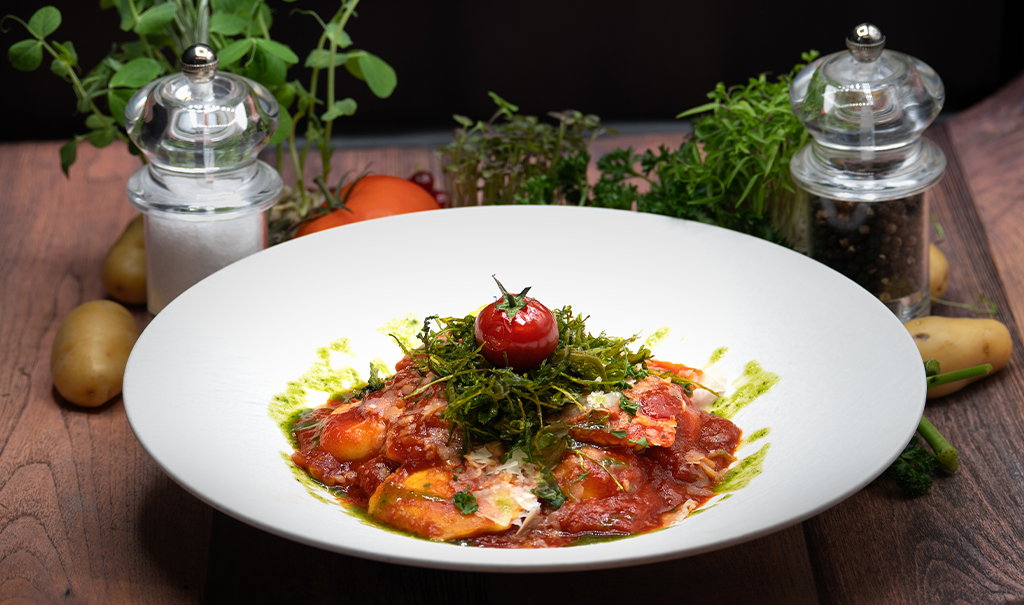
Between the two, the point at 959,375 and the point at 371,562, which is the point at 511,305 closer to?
the point at 371,562

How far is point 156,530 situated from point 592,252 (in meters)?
1.23

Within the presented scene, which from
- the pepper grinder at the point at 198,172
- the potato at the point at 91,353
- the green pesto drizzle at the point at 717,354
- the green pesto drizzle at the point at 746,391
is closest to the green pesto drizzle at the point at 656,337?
the green pesto drizzle at the point at 717,354

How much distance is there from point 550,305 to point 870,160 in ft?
2.86

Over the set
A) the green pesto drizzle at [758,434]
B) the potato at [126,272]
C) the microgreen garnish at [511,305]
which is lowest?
the potato at [126,272]

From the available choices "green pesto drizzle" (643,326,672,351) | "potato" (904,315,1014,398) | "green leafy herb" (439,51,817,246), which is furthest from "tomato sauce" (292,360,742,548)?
"green leafy herb" (439,51,817,246)

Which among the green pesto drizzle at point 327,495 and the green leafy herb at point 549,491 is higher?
the green leafy herb at point 549,491

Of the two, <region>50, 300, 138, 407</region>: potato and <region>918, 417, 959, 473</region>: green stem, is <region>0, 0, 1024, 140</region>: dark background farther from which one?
<region>918, 417, 959, 473</region>: green stem

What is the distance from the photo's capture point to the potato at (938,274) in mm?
2797

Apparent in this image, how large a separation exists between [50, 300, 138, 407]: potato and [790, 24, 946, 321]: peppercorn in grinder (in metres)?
1.79

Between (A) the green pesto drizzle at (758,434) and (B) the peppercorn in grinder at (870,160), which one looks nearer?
(A) the green pesto drizzle at (758,434)

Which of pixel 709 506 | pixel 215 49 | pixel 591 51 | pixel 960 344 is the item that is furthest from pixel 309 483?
pixel 591 51

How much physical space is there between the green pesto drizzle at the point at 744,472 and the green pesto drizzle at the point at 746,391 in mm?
177

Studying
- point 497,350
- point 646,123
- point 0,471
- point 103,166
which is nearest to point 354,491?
point 497,350

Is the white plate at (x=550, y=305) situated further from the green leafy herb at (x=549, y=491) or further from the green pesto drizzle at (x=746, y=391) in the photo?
the green leafy herb at (x=549, y=491)
